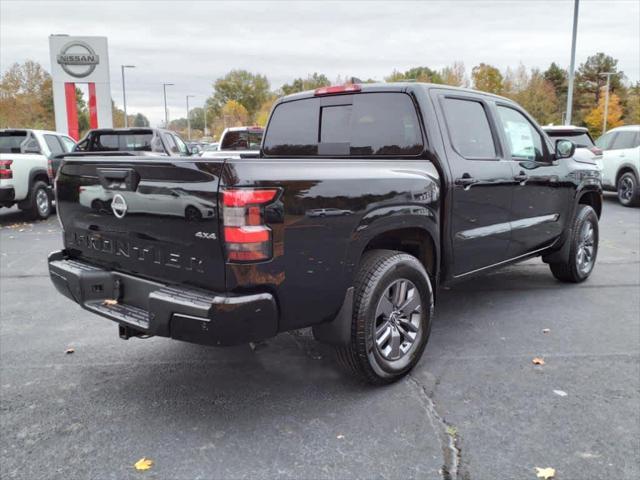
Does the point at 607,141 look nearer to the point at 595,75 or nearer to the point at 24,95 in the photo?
the point at 24,95

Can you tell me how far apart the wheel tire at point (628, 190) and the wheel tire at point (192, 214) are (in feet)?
41.8

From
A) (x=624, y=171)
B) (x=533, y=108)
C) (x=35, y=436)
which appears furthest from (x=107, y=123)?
(x=533, y=108)

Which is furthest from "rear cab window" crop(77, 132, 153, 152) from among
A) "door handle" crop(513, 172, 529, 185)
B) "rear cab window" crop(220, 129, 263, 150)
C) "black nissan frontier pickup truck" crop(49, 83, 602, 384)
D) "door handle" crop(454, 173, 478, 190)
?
"door handle" crop(454, 173, 478, 190)

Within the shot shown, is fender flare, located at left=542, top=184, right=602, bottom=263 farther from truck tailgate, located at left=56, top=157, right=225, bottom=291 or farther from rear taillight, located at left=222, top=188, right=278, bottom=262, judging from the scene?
truck tailgate, located at left=56, top=157, right=225, bottom=291

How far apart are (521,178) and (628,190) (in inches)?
399

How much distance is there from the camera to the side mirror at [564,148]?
5.30 metres

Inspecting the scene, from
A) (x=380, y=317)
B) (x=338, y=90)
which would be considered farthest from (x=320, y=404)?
(x=338, y=90)

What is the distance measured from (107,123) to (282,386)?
22.2 m

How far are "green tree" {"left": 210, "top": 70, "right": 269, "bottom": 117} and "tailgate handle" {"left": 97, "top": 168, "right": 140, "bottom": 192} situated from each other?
9785 cm

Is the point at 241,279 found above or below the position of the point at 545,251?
above

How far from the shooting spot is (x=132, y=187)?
301 cm

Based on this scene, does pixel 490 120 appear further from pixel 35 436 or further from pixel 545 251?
pixel 35 436

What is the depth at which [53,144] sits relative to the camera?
492 inches

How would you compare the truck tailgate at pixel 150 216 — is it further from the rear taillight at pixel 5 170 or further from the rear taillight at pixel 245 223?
the rear taillight at pixel 5 170
